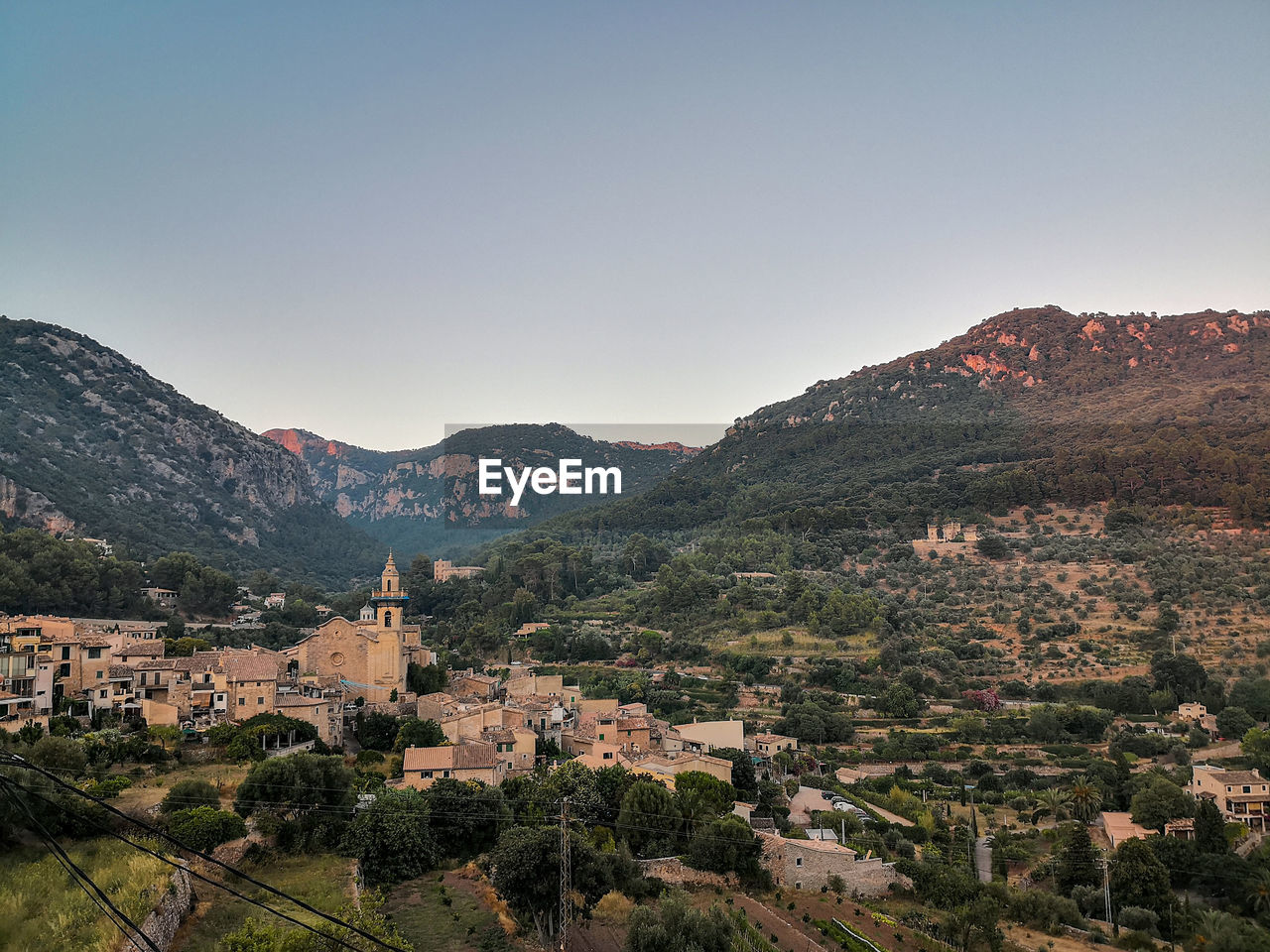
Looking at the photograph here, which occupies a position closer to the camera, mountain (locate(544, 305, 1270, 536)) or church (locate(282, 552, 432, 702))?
church (locate(282, 552, 432, 702))

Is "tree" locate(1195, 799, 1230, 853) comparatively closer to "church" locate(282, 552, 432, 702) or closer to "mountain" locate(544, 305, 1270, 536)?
"church" locate(282, 552, 432, 702)

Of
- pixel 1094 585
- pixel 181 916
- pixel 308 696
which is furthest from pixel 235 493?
pixel 181 916

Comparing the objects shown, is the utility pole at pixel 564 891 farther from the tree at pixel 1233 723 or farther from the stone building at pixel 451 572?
the stone building at pixel 451 572

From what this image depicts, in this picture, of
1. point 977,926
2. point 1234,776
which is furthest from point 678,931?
point 1234,776

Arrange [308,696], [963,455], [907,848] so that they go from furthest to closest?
1. [963,455]
2. [308,696]
3. [907,848]

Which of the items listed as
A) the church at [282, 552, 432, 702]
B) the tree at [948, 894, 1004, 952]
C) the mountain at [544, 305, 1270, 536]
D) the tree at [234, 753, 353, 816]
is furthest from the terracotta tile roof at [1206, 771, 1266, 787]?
the mountain at [544, 305, 1270, 536]

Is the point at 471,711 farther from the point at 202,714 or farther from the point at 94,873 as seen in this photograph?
the point at 94,873
